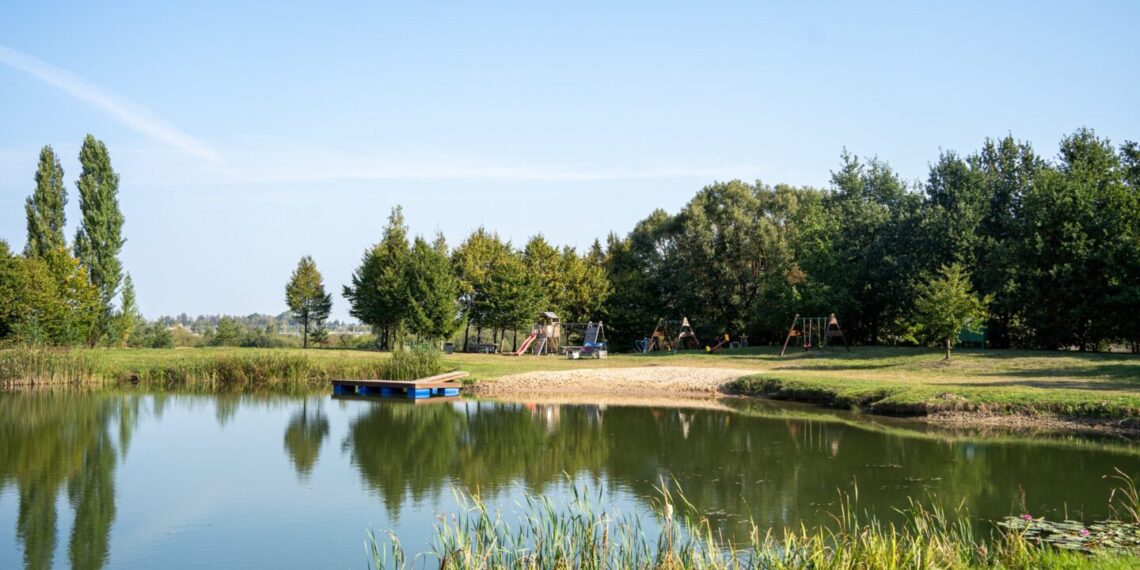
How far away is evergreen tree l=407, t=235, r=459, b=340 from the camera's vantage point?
156ft

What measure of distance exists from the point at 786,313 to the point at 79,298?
3703cm

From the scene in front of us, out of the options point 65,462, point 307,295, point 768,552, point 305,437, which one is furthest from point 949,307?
point 307,295

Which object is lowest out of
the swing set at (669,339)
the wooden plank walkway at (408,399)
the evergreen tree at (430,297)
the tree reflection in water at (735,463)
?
the tree reflection in water at (735,463)

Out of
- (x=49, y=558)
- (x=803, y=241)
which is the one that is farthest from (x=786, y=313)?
(x=49, y=558)

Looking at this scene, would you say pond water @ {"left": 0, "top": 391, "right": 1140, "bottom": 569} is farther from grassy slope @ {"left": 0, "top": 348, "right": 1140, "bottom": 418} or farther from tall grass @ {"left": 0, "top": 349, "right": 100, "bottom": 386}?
tall grass @ {"left": 0, "top": 349, "right": 100, "bottom": 386}

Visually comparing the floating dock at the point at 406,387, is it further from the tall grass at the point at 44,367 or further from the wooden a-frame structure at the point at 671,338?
the wooden a-frame structure at the point at 671,338

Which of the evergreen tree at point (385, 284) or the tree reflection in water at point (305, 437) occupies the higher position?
the evergreen tree at point (385, 284)

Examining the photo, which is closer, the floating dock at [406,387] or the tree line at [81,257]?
the floating dock at [406,387]

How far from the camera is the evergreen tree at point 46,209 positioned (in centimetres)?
4881

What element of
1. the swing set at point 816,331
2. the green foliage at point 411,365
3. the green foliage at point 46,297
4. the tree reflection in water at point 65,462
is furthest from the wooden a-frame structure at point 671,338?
the tree reflection in water at point 65,462

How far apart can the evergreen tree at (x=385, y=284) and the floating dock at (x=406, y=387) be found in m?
14.6

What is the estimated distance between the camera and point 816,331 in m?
45.9

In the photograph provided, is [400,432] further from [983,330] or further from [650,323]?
[650,323]

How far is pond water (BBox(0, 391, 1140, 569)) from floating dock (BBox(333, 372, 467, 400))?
5348 millimetres
